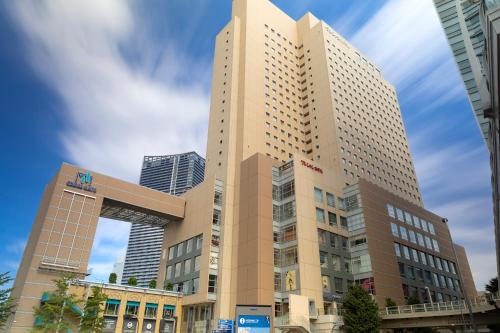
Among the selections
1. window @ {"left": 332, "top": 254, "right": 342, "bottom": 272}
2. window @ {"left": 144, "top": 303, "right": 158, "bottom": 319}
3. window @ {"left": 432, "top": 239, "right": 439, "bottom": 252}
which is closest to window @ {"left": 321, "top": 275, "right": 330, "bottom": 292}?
window @ {"left": 332, "top": 254, "right": 342, "bottom": 272}

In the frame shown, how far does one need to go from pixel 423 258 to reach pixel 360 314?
35.9m

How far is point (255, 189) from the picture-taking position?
198 ft

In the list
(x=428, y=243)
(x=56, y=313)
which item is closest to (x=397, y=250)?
(x=428, y=243)

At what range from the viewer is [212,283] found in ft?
187

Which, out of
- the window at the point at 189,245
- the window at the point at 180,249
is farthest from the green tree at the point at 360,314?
the window at the point at 180,249

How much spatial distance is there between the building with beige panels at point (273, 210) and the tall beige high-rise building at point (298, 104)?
0.36m

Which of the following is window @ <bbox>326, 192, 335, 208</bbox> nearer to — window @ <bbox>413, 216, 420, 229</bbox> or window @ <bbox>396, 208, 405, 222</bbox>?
window @ <bbox>396, 208, 405, 222</bbox>

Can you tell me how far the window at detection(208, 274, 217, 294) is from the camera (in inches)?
2224

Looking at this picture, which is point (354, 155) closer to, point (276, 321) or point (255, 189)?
point (255, 189)

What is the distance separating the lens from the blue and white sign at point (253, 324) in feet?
110

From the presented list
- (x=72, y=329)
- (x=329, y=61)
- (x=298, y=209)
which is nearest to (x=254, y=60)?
(x=329, y=61)

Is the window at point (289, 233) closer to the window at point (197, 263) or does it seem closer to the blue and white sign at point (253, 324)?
the window at point (197, 263)

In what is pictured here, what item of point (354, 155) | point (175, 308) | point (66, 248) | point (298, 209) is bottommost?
point (175, 308)

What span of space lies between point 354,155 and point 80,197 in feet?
193
